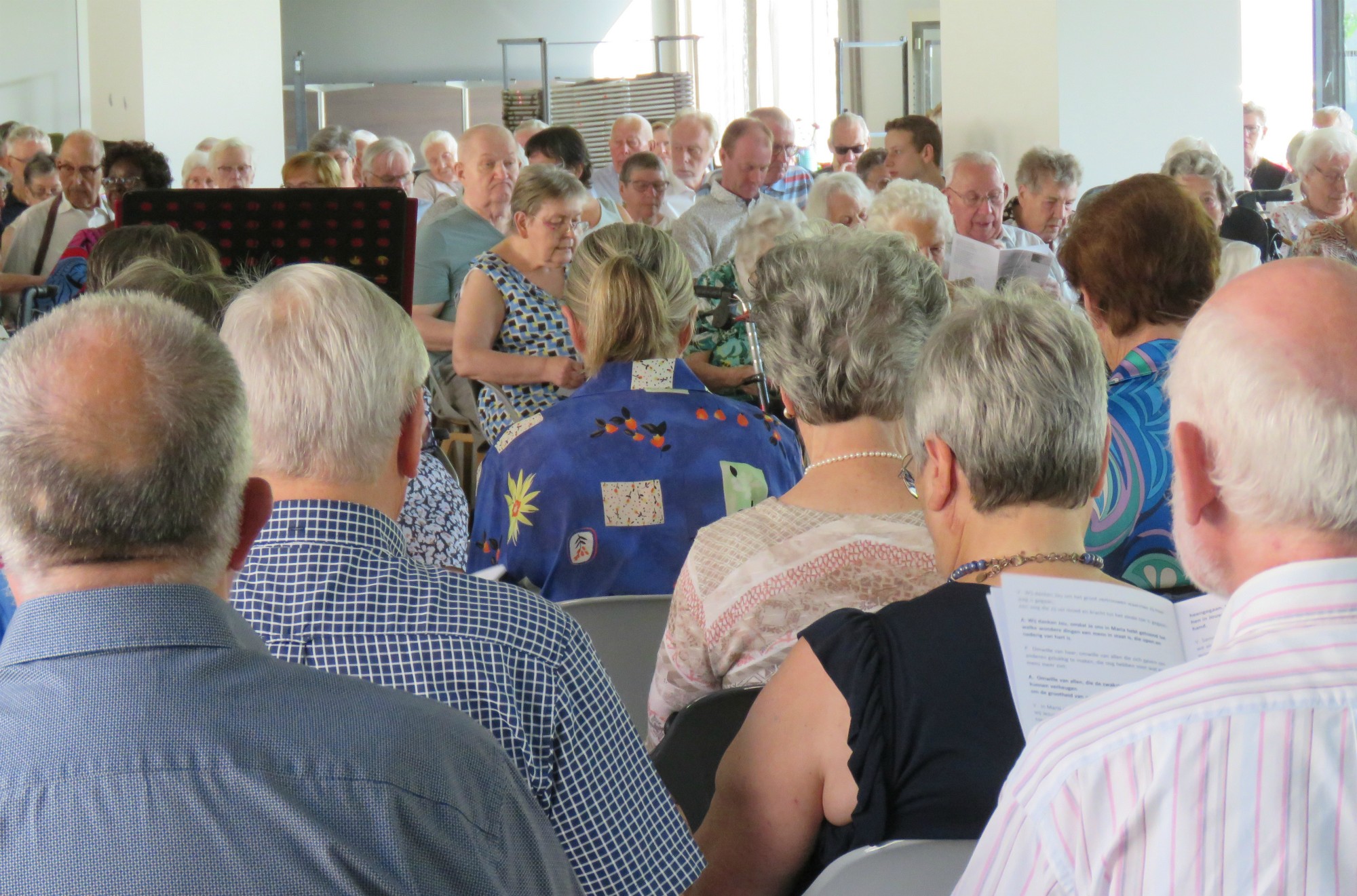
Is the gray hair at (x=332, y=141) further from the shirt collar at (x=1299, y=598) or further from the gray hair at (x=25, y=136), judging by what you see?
the shirt collar at (x=1299, y=598)

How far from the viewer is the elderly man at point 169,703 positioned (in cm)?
80

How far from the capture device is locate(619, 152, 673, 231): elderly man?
6199 mm

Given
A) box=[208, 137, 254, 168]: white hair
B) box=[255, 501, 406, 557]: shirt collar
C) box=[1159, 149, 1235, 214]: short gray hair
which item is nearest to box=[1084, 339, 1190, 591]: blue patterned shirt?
box=[255, 501, 406, 557]: shirt collar

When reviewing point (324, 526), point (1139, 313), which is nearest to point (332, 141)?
point (1139, 313)

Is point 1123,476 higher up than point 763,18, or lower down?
lower down

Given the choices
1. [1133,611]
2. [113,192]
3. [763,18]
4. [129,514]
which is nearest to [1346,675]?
[1133,611]

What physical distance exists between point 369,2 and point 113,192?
1273cm

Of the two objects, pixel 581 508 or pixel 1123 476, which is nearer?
pixel 1123 476

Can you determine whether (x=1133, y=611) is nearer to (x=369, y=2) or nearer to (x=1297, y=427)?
(x=1297, y=427)

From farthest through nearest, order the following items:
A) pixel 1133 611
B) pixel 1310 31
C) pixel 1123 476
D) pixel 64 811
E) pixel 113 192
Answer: pixel 1310 31 → pixel 113 192 → pixel 1123 476 → pixel 1133 611 → pixel 64 811

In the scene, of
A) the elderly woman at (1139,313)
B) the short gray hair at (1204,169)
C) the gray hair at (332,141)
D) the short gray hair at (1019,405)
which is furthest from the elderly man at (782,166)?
the short gray hair at (1019,405)

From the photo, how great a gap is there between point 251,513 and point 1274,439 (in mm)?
690

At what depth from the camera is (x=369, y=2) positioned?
16812 mm

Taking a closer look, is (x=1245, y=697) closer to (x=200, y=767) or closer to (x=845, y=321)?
(x=200, y=767)
